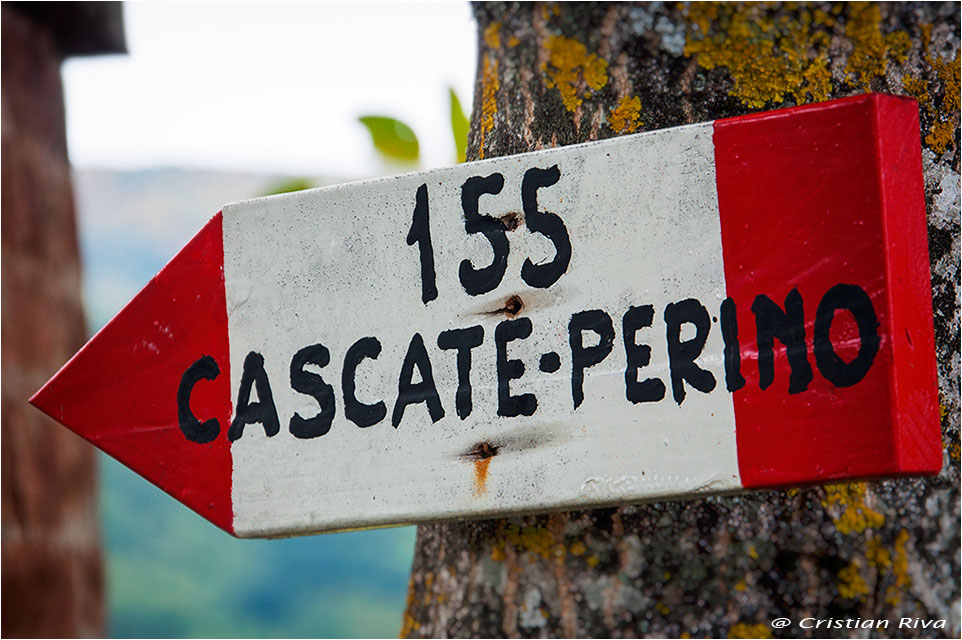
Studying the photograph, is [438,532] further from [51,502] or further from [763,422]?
[51,502]

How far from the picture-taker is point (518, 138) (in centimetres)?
86

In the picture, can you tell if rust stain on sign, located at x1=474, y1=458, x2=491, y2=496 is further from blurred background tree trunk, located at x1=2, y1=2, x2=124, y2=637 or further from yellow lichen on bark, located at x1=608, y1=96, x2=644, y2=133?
blurred background tree trunk, located at x1=2, y1=2, x2=124, y2=637

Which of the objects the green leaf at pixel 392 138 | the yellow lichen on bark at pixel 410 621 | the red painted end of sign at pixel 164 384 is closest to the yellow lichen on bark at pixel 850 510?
the yellow lichen on bark at pixel 410 621

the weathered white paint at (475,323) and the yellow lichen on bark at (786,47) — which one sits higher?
the yellow lichen on bark at (786,47)

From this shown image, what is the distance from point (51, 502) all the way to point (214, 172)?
3.32m

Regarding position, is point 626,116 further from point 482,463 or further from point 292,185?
point 292,185

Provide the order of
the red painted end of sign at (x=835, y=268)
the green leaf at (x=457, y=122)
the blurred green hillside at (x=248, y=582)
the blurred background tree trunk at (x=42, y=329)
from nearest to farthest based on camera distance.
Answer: the red painted end of sign at (x=835, y=268)
the green leaf at (x=457, y=122)
the blurred background tree trunk at (x=42, y=329)
the blurred green hillside at (x=248, y=582)

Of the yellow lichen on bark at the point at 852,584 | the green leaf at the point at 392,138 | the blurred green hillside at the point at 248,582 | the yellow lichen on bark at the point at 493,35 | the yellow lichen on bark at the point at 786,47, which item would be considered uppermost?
the green leaf at the point at 392,138

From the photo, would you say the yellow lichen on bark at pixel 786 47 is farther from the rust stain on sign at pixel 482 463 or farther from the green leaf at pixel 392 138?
the green leaf at pixel 392 138

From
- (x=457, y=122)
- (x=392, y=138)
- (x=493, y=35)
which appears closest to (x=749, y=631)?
(x=493, y=35)

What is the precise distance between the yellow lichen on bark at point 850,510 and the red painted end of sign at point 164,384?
53 cm

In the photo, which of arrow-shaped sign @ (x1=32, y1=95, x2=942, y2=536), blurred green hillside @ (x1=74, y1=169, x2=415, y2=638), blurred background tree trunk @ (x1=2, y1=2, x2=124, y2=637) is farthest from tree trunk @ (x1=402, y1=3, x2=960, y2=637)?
blurred green hillside @ (x1=74, y1=169, x2=415, y2=638)

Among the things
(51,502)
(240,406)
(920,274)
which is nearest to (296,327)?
(240,406)

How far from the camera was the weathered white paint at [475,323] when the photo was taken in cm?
65
